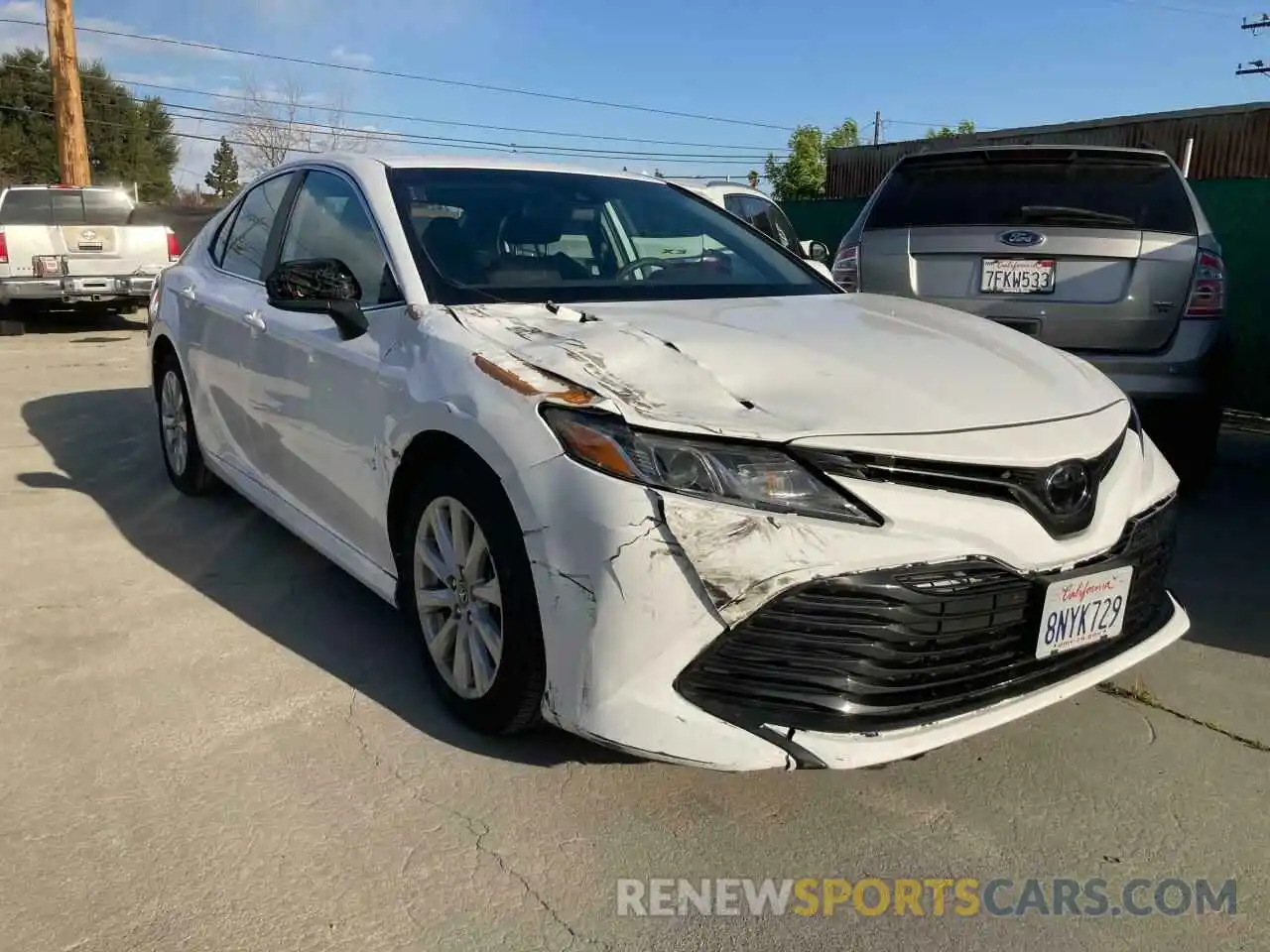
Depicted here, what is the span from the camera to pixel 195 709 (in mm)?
→ 3061

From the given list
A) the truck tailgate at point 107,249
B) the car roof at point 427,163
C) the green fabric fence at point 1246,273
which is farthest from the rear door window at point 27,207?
the green fabric fence at point 1246,273

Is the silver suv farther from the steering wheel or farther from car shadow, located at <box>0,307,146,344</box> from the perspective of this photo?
car shadow, located at <box>0,307,146,344</box>

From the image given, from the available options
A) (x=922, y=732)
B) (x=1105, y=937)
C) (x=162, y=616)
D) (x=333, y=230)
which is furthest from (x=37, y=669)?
(x=1105, y=937)

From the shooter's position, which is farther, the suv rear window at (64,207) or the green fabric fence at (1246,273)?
the suv rear window at (64,207)

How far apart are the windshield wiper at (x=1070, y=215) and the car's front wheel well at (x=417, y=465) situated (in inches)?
132

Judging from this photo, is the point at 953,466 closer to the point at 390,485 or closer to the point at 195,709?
the point at 390,485

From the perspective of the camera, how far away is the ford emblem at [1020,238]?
4.84 meters

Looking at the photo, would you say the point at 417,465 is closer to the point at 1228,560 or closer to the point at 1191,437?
the point at 1228,560

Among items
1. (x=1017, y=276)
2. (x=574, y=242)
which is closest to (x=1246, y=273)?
(x=1017, y=276)

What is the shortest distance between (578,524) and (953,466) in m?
0.82

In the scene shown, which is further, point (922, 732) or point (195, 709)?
point (195, 709)

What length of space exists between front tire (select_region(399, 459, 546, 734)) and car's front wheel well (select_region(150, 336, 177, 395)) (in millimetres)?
2679

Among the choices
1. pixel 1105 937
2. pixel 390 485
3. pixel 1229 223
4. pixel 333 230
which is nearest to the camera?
pixel 1105 937

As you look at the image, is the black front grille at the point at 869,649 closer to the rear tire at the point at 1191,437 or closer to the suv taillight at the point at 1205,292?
the rear tire at the point at 1191,437
